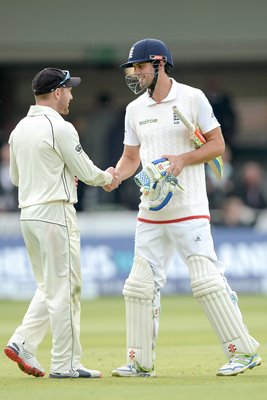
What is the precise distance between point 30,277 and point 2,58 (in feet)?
18.6

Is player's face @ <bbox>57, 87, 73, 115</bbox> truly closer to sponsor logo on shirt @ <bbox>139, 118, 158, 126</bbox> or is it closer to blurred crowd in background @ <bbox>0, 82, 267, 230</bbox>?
sponsor logo on shirt @ <bbox>139, 118, 158, 126</bbox>

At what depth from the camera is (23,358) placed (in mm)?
7172

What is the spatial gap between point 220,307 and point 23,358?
4.02 feet

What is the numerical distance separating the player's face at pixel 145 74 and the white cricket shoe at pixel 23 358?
1754mm

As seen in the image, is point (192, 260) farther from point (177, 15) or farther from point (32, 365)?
point (177, 15)

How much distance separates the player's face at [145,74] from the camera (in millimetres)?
7234

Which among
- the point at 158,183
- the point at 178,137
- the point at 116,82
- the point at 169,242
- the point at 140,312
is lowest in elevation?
the point at 140,312

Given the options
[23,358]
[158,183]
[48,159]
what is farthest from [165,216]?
[23,358]

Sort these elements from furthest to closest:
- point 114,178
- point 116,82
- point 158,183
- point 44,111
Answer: point 116,82, point 114,178, point 44,111, point 158,183

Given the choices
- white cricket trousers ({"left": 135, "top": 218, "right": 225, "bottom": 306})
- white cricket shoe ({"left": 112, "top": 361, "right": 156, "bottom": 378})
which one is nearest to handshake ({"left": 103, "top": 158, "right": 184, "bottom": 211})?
white cricket trousers ({"left": 135, "top": 218, "right": 225, "bottom": 306})

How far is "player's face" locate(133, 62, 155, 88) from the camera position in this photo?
7234 mm

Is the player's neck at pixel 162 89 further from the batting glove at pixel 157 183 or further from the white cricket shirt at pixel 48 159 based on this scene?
the white cricket shirt at pixel 48 159

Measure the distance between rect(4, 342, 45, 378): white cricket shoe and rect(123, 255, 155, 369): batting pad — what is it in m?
0.58

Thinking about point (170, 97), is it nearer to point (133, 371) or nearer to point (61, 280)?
point (61, 280)
